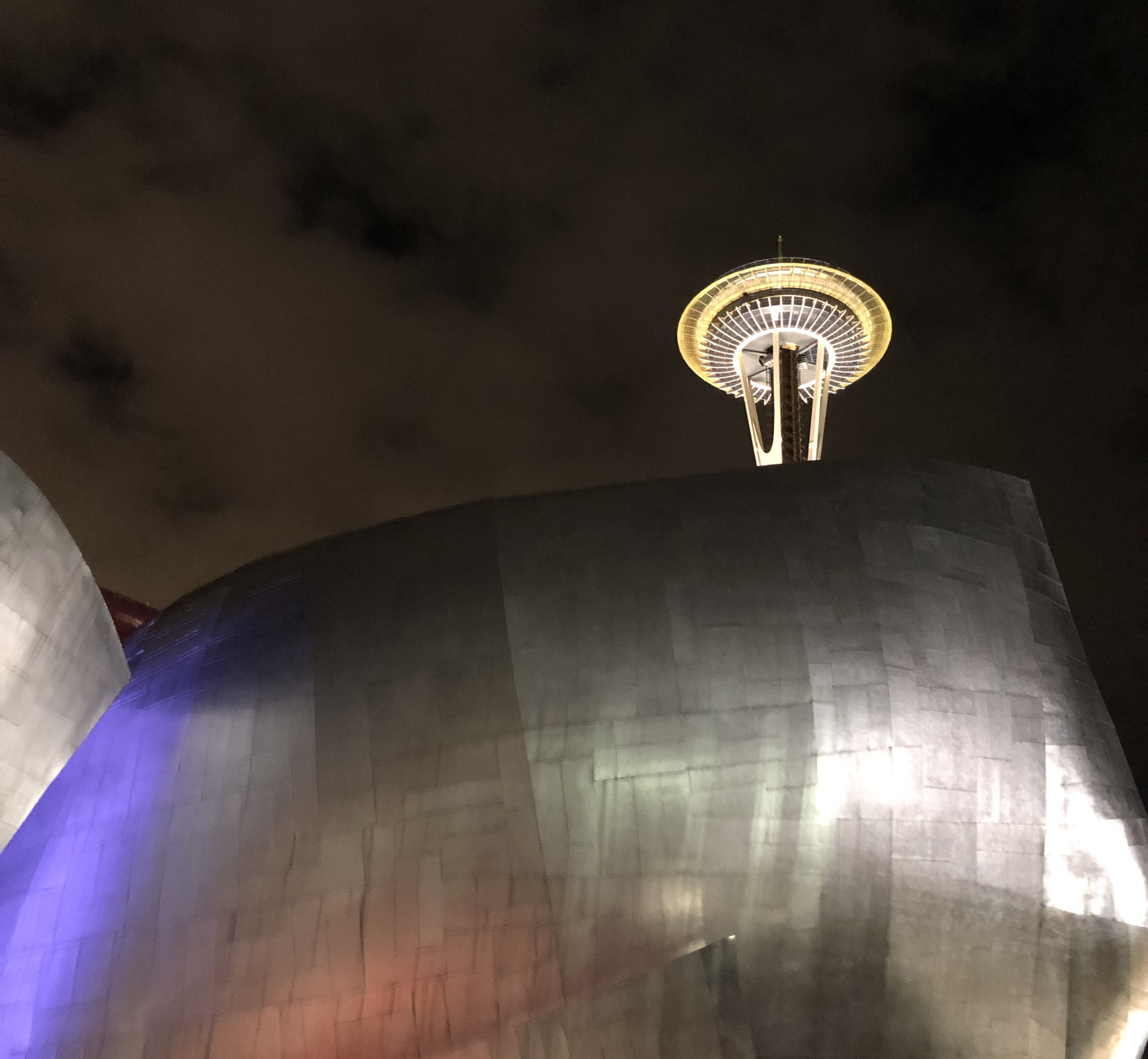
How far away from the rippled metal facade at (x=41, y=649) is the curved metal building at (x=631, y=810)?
Result: 0.97 metres

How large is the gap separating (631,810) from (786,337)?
1308 inches

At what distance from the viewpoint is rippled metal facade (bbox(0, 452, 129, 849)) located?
10812mm

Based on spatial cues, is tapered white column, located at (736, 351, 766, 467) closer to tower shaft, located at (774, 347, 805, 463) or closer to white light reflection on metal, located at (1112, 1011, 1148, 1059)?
tower shaft, located at (774, 347, 805, 463)

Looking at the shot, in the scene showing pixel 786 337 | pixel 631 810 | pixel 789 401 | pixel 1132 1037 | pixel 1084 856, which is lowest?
pixel 1132 1037

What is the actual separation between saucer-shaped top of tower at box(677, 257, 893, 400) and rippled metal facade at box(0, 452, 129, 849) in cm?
3195

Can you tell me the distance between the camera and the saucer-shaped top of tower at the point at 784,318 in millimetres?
40344

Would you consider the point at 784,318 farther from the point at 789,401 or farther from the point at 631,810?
the point at 631,810

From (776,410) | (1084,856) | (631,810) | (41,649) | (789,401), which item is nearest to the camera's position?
(631,810)

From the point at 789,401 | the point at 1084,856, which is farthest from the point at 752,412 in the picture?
the point at 1084,856

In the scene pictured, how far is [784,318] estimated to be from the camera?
4122cm

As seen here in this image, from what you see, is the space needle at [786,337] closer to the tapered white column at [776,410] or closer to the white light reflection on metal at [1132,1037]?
the tapered white column at [776,410]

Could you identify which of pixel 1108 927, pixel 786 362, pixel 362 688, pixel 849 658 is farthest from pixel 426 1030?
pixel 786 362

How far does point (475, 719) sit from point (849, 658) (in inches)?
158

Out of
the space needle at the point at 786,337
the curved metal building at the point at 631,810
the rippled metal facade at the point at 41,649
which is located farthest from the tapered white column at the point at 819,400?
the rippled metal facade at the point at 41,649
